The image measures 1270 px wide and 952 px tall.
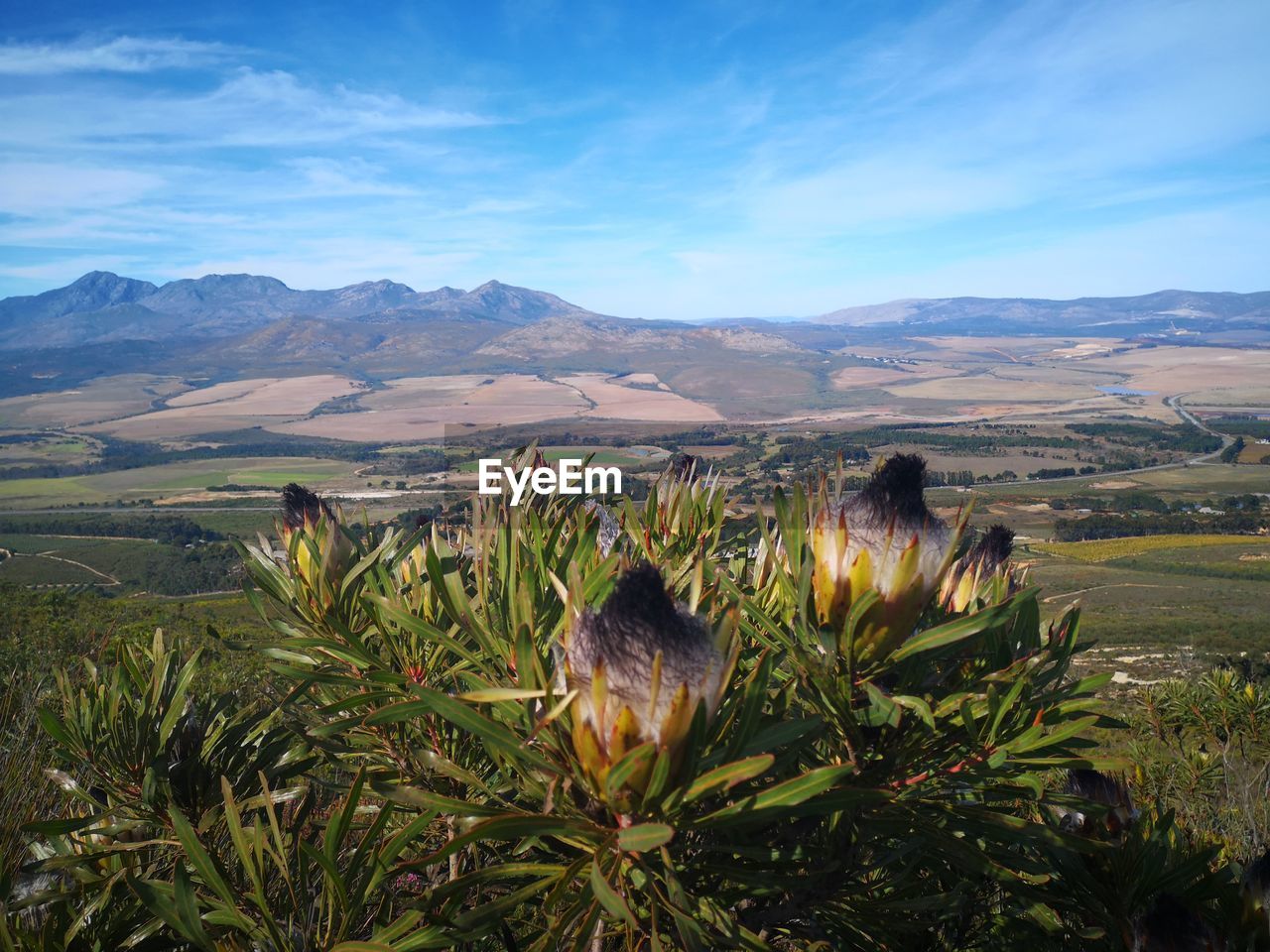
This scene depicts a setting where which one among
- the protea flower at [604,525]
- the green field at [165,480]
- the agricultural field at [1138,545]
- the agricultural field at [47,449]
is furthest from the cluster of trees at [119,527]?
the agricultural field at [1138,545]

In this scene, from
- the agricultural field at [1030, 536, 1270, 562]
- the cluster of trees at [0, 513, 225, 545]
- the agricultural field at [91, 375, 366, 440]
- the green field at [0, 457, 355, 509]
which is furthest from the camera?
the agricultural field at [91, 375, 366, 440]

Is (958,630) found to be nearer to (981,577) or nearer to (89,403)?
(981,577)

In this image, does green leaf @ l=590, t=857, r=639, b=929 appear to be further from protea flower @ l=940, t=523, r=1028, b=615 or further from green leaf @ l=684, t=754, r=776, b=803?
protea flower @ l=940, t=523, r=1028, b=615

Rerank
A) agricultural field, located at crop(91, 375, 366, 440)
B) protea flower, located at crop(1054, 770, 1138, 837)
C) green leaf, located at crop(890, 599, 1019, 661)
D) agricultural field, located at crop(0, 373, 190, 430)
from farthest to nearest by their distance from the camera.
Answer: agricultural field, located at crop(0, 373, 190, 430) → agricultural field, located at crop(91, 375, 366, 440) → protea flower, located at crop(1054, 770, 1138, 837) → green leaf, located at crop(890, 599, 1019, 661)

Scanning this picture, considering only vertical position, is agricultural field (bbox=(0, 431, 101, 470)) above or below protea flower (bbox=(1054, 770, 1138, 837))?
below

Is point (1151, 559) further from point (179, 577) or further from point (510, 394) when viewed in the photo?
point (510, 394)

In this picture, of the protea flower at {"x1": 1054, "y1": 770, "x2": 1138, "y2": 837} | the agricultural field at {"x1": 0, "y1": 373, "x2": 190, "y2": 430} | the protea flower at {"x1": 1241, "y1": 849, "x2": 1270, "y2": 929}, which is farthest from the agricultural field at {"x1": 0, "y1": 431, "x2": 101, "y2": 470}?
the protea flower at {"x1": 1241, "y1": 849, "x2": 1270, "y2": 929}

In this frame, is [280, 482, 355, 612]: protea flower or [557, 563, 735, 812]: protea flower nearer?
[557, 563, 735, 812]: protea flower

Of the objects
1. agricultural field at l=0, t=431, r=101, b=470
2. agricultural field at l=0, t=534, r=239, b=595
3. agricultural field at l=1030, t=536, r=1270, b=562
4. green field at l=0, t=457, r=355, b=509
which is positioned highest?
agricultural field at l=0, t=431, r=101, b=470
